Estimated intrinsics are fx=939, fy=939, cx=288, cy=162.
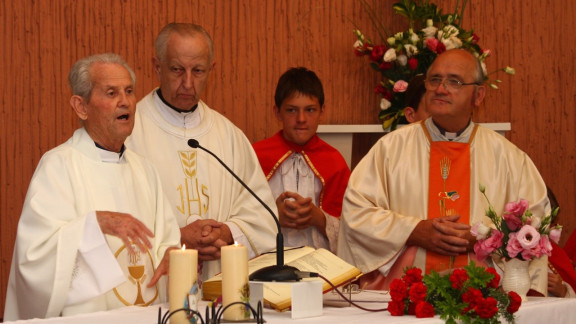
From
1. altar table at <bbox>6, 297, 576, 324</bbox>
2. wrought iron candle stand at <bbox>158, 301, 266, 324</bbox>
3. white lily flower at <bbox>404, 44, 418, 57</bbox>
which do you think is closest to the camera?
wrought iron candle stand at <bbox>158, 301, 266, 324</bbox>

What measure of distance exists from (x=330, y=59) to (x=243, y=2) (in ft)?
3.08

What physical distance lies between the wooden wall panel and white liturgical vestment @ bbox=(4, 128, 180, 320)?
198cm

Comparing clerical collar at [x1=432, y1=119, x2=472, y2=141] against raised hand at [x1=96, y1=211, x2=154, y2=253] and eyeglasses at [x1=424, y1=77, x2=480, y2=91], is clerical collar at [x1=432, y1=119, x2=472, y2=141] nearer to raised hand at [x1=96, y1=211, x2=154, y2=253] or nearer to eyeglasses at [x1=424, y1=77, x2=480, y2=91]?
eyeglasses at [x1=424, y1=77, x2=480, y2=91]

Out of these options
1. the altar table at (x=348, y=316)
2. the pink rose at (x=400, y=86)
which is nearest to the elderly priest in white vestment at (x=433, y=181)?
the altar table at (x=348, y=316)

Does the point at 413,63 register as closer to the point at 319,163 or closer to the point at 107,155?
the point at 319,163

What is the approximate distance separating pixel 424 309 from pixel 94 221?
4.56ft

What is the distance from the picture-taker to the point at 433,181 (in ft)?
18.3

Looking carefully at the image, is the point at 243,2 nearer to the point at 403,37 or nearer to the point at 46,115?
the point at 403,37

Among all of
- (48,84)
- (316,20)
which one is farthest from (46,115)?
(316,20)

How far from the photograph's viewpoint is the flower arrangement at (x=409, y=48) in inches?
283

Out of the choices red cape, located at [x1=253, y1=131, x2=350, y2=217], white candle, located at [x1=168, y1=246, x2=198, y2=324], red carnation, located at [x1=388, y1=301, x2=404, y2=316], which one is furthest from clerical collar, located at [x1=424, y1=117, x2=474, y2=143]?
white candle, located at [x1=168, y1=246, x2=198, y2=324]

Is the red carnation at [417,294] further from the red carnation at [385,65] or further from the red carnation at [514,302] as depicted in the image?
the red carnation at [385,65]

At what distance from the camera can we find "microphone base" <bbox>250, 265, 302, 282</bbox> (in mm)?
3346

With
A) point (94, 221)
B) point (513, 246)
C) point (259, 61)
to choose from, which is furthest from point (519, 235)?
point (259, 61)
